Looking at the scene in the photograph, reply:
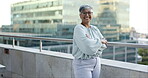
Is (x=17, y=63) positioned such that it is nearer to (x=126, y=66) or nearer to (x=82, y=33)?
(x=126, y=66)

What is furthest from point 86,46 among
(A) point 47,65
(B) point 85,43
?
(A) point 47,65

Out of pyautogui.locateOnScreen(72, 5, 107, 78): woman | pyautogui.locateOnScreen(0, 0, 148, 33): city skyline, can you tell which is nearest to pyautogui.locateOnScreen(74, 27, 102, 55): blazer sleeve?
pyautogui.locateOnScreen(72, 5, 107, 78): woman

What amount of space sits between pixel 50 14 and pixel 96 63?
71.1ft

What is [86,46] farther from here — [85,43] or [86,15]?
[86,15]

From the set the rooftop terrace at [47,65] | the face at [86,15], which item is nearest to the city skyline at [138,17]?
the rooftop terrace at [47,65]

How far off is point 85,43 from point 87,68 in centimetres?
23

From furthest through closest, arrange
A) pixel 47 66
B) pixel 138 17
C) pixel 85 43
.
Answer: pixel 138 17 < pixel 47 66 < pixel 85 43

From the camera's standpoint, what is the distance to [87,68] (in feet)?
5.68

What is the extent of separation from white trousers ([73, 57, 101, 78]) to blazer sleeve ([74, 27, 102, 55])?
10cm

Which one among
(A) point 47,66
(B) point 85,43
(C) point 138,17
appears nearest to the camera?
(B) point 85,43

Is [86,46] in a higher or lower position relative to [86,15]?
lower

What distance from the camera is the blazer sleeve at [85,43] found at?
1649mm

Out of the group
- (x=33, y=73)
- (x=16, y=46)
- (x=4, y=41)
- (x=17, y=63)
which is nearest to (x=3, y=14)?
(x=4, y=41)

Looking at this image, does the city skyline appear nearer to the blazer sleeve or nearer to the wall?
the wall
